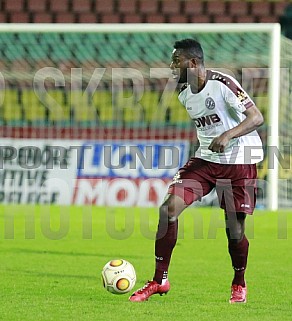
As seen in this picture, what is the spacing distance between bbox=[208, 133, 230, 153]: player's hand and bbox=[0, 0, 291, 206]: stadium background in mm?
8169

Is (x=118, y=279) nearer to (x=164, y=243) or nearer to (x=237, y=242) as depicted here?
(x=164, y=243)

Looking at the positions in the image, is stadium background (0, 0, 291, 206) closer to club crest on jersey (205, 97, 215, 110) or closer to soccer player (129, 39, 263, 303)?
soccer player (129, 39, 263, 303)

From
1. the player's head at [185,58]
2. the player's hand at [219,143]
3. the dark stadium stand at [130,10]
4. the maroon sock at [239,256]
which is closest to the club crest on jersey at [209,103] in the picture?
the player's head at [185,58]

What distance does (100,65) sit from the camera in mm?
17328

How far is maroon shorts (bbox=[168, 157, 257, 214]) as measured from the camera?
252 inches

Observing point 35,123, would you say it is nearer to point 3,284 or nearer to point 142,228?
point 142,228

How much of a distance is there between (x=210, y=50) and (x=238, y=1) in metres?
3.79

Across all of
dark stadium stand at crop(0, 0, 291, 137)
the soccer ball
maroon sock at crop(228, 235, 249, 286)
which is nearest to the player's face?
maroon sock at crop(228, 235, 249, 286)

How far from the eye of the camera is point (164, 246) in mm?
6348

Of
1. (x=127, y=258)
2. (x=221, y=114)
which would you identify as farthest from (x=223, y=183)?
(x=127, y=258)

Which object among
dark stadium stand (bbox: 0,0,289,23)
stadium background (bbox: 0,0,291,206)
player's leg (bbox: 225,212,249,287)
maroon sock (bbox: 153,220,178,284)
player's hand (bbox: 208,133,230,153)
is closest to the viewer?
player's hand (bbox: 208,133,230,153)

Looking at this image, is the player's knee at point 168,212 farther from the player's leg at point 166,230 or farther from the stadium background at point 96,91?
the stadium background at point 96,91

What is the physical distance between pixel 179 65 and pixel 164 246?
1.19 meters

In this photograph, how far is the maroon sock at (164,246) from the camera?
6.32 m
